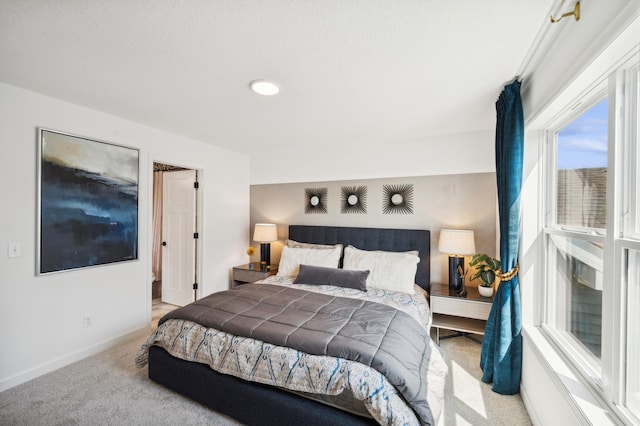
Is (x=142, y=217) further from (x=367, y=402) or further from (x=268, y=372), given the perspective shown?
(x=367, y=402)

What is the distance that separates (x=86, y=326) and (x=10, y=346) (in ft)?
1.66

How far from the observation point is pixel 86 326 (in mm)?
2600

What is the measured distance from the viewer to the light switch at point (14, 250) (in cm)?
213

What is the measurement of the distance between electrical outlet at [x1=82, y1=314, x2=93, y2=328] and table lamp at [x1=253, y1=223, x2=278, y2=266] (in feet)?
6.45

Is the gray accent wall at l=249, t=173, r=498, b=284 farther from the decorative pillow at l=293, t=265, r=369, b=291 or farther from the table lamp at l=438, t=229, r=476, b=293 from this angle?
the decorative pillow at l=293, t=265, r=369, b=291

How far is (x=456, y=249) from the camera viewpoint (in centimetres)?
288

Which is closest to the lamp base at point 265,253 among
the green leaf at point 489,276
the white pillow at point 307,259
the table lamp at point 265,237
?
the table lamp at point 265,237

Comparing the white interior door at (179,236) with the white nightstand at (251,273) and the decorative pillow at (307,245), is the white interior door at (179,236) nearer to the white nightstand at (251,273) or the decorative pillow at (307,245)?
the white nightstand at (251,273)

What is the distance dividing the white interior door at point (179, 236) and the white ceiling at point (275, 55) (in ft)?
4.55

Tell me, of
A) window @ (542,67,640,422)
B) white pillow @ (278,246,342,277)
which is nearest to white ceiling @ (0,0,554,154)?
window @ (542,67,640,422)

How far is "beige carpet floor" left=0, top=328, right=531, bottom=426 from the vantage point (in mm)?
1836

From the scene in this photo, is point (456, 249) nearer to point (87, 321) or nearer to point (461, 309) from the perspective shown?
point (461, 309)

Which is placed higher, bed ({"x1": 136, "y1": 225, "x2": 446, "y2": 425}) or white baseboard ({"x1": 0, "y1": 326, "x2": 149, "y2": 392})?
bed ({"x1": 136, "y1": 225, "x2": 446, "y2": 425})

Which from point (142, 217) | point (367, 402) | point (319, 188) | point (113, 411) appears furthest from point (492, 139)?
point (113, 411)
